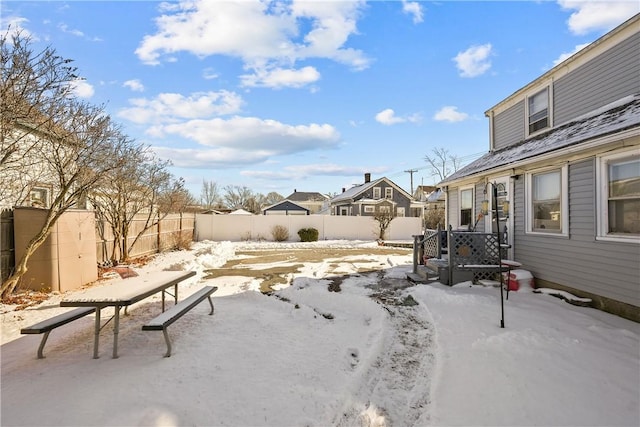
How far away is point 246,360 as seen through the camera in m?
3.60

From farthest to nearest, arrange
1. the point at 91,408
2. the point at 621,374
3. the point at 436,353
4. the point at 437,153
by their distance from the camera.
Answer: the point at 437,153 → the point at 436,353 → the point at 621,374 → the point at 91,408

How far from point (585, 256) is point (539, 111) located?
4.62 meters

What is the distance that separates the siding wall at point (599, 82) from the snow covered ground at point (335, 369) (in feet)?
14.8

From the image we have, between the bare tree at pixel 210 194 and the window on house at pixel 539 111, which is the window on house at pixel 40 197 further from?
the bare tree at pixel 210 194

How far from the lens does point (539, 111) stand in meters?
8.59

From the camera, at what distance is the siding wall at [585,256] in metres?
5.16

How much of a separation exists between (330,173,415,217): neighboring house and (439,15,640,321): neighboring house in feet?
71.2

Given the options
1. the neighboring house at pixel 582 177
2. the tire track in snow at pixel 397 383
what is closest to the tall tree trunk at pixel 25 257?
the tire track in snow at pixel 397 383

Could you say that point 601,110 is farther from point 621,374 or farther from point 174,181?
point 174,181

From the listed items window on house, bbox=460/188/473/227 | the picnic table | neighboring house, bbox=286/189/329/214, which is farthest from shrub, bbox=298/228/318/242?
neighboring house, bbox=286/189/329/214

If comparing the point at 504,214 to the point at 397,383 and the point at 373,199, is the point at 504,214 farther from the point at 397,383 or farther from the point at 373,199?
the point at 373,199

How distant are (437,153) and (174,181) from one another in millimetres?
31885

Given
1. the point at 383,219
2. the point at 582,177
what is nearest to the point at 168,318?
the point at 582,177

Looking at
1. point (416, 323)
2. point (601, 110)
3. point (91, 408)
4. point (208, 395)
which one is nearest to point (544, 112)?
point (601, 110)
